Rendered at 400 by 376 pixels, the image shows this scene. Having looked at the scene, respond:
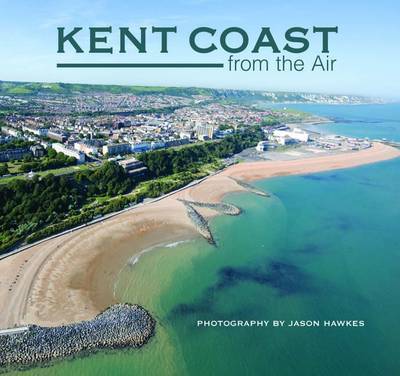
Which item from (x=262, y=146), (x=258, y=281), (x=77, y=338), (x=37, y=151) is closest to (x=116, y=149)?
(x=37, y=151)

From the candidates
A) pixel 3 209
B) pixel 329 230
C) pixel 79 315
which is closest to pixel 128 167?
pixel 3 209

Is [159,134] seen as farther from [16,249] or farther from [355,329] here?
[355,329]

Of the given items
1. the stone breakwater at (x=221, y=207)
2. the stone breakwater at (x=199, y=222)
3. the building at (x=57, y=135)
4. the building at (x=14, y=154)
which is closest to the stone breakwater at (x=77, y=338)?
the stone breakwater at (x=199, y=222)

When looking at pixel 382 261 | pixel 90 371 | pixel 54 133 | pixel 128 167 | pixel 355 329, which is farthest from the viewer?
pixel 54 133

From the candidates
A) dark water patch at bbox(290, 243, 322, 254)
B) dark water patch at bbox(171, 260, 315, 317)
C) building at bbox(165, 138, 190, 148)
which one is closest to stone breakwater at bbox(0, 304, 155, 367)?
dark water patch at bbox(171, 260, 315, 317)

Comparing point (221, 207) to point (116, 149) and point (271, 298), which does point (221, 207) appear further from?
point (116, 149)
